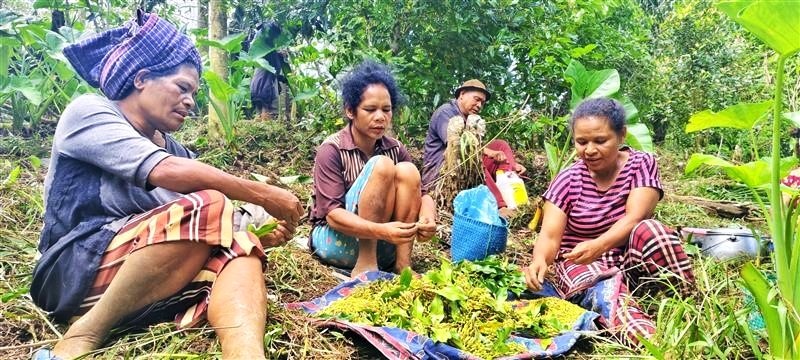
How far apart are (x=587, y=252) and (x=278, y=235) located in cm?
Answer: 121

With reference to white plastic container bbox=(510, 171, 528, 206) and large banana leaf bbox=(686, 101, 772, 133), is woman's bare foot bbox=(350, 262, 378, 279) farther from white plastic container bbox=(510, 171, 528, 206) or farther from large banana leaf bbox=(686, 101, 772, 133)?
white plastic container bbox=(510, 171, 528, 206)

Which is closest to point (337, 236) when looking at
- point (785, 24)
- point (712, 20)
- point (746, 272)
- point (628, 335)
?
point (628, 335)

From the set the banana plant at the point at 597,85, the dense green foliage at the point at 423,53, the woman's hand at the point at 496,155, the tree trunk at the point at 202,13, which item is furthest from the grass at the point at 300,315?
the tree trunk at the point at 202,13

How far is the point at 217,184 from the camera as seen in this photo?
178 centimetres

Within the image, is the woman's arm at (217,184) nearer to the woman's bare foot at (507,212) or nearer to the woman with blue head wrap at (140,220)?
the woman with blue head wrap at (140,220)

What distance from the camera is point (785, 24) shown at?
1.38 m

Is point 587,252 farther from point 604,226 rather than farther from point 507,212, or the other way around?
point 507,212

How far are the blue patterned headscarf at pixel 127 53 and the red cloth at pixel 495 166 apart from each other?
2.67 m

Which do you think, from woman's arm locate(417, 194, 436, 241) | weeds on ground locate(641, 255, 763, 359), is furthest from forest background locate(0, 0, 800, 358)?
weeds on ground locate(641, 255, 763, 359)

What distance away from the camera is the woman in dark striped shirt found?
227 cm

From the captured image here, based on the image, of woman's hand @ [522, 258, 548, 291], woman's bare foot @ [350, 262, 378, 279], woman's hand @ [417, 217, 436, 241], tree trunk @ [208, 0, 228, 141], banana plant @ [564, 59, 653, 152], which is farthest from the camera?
tree trunk @ [208, 0, 228, 141]

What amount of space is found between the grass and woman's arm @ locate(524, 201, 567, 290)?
0.40 m

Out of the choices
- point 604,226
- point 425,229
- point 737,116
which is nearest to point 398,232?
point 425,229

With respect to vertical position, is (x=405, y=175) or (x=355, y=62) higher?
(x=355, y=62)
